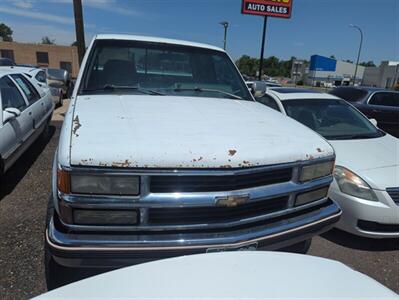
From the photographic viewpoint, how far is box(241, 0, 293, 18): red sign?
1593 cm

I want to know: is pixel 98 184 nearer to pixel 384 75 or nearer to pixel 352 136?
pixel 352 136

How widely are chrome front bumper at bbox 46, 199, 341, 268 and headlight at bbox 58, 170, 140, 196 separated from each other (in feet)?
0.91

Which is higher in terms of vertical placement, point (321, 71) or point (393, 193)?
point (393, 193)

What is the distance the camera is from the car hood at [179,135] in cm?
193

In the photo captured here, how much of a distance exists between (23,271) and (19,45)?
6148cm

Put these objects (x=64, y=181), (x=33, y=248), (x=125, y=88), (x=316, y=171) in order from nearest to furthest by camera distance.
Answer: (x=64, y=181)
(x=316, y=171)
(x=33, y=248)
(x=125, y=88)

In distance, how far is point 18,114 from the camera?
4840 mm

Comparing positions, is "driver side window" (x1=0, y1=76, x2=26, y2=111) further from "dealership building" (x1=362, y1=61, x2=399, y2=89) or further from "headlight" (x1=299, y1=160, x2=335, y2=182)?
"dealership building" (x1=362, y1=61, x2=399, y2=89)

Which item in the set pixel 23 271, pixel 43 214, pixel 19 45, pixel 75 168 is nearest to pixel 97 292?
pixel 75 168

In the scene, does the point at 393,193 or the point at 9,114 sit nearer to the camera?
the point at 393,193

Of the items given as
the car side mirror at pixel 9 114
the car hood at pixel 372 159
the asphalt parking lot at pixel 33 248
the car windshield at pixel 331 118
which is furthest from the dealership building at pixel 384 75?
the car side mirror at pixel 9 114

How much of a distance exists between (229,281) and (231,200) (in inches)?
27.8

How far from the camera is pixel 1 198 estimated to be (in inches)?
165

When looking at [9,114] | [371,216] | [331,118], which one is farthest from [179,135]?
[331,118]
